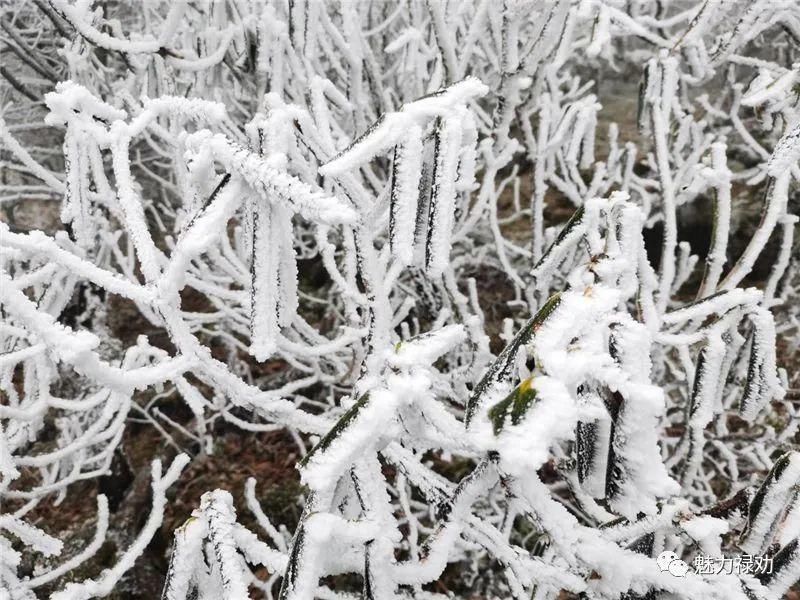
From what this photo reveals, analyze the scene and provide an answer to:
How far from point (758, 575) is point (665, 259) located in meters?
1.28

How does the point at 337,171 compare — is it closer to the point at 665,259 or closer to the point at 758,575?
the point at 758,575

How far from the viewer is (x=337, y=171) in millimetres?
775

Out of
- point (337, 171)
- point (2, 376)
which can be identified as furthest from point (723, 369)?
point (2, 376)

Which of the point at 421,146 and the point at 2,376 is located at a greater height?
the point at 421,146

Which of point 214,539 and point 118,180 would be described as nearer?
point 214,539

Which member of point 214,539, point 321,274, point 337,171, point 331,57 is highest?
point 331,57

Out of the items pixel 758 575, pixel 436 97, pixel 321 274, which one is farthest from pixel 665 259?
pixel 321 274

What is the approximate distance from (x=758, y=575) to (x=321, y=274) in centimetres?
409

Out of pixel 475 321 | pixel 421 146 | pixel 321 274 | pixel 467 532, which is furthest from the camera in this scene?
pixel 321 274

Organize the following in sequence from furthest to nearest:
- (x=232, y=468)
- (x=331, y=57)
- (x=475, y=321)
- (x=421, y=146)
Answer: (x=232, y=468) < (x=331, y=57) < (x=475, y=321) < (x=421, y=146)

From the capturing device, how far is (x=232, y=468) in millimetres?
3389

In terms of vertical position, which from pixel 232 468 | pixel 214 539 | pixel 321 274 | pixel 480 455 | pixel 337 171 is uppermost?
pixel 337 171

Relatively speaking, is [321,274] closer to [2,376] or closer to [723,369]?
[2,376]

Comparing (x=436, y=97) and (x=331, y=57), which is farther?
(x=331, y=57)
